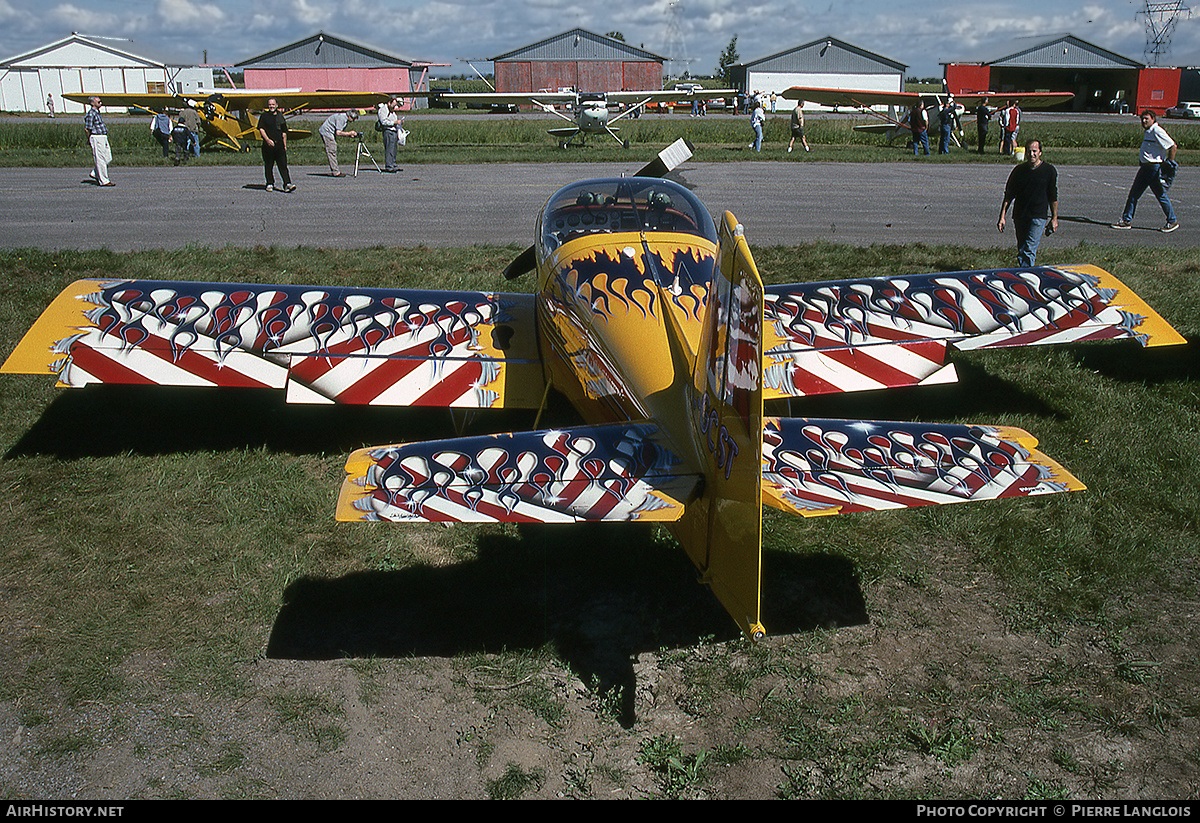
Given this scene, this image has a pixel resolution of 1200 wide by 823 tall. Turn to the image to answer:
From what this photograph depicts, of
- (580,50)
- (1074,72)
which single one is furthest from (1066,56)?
(580,50)

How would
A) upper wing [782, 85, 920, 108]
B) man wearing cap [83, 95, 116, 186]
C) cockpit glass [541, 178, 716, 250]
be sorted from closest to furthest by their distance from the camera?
1. cockpit glass [541, 178, 716, 250]
2. man wearing cap [83, 95, 116, 186]
3. upper wing [782, 85, 920, 108]

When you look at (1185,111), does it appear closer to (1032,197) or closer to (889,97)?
(889,97)

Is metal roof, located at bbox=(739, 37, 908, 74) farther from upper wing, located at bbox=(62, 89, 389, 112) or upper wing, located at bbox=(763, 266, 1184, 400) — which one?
upper wing, located at bbox=(763, 266, 1184, 400)

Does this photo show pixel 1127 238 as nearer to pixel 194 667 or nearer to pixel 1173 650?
pixel 1173 650

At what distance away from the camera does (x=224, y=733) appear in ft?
13.1

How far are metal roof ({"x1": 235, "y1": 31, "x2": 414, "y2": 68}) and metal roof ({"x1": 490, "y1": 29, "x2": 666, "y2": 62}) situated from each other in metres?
12.2

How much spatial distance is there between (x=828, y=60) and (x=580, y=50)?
972 inches

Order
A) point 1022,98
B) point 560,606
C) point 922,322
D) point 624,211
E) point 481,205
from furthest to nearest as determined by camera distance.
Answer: point 1022,98, point 481,205, point 624,211, point 922,322, point 560,606

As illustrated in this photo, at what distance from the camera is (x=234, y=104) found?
2927 cm

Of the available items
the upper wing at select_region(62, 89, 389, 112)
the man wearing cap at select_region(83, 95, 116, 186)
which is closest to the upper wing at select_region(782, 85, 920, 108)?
the upper wing at select_region(62, 89, 389, 112)

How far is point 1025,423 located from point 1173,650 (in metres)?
3.07

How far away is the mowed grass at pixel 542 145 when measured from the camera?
27016mm

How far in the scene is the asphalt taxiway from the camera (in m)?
14.3

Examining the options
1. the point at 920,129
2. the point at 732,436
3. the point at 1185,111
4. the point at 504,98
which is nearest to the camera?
the point at 732,436
